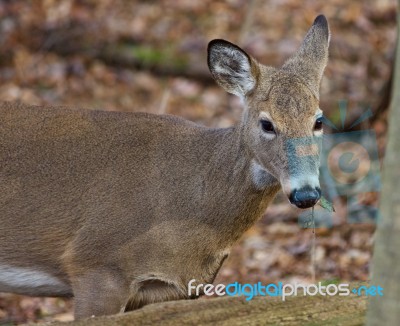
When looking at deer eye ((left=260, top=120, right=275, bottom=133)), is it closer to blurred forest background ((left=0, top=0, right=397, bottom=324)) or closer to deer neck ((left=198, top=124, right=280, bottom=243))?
deer neck ((left=198, top=124, right=280, bottom=243))

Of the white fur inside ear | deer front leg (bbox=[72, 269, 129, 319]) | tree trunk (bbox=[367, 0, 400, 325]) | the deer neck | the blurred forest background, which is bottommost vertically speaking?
tree trunk (bbox=[367, 0, 400, 325])

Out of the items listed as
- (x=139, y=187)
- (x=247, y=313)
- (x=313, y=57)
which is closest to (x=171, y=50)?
(x=313, y=57)

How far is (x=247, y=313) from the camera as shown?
5.07m

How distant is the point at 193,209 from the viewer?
620 centimetres

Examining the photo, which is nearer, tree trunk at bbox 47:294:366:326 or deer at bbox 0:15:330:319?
tree trunk at bbox 47:294:366:326

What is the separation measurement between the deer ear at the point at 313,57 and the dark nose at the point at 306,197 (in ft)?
3.09

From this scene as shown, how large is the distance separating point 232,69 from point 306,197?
4.51ft

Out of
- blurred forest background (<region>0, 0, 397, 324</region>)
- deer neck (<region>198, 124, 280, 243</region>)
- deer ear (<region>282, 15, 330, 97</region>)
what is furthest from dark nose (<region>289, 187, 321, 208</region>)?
blurred forest background (<region>0, 0, 397, 324</region>)

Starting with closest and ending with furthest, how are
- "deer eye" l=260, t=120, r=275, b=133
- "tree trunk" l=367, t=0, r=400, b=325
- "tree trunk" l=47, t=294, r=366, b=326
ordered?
"tree trunk" l=367, t=0, r=400, b=325, "tree trunk" l=47, t=294, r=366, b=326, "deer eye" l=260, t=120, r=275, b=133

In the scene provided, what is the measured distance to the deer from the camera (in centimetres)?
604

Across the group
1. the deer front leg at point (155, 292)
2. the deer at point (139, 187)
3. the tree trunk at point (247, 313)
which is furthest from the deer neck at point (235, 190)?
the tree trunk at point (247, 313)

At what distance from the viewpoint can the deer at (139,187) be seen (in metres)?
6.04

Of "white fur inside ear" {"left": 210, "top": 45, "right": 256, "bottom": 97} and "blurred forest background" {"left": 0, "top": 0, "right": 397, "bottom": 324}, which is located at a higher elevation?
"blurred forest background" {"left": 0, "top": 0, "right": 397, "bottom": 324}

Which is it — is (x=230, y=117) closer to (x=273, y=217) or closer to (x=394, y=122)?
(x=273, y=217)
